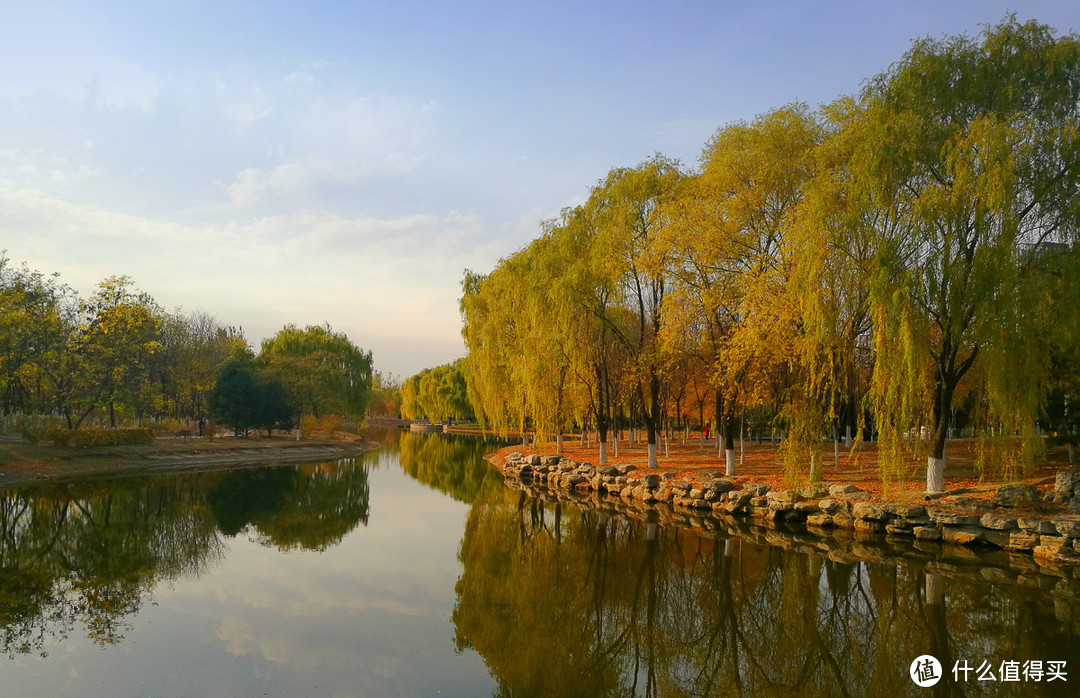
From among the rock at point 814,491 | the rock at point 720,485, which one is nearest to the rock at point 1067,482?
the rock at point 814,491

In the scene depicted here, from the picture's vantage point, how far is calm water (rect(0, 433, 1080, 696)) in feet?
23.1

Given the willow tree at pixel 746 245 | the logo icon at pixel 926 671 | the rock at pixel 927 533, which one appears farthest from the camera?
the willow tree at pixel 746 245

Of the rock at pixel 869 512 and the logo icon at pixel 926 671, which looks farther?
the rock at pixel 869 512

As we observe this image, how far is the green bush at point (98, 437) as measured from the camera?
2817cm

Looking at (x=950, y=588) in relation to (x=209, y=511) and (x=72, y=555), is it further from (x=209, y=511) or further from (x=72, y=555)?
(x=209, y=511)

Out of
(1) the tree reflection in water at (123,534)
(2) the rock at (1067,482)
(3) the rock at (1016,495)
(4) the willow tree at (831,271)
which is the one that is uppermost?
(4) the willow tree at (831,271)

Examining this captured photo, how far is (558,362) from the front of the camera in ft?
80.3

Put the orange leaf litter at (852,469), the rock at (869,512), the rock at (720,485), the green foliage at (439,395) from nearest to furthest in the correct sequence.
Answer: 1. the rock at (869,512)
2. the orange leaf litter at (852,469)
3. the rock at (720,485)
4. the green foliage at (439,395)

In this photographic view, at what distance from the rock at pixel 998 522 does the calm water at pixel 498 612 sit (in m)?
1.50

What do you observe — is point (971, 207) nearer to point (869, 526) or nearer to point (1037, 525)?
point (1037, 525)

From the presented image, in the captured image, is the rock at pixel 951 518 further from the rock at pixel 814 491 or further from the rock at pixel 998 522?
the rock at pixel 814 491

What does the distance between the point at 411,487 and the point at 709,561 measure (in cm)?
1620

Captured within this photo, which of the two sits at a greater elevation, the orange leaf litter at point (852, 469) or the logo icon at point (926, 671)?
the orange leaf litter at point (852, 469)

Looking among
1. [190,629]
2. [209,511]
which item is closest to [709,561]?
[190,629]
